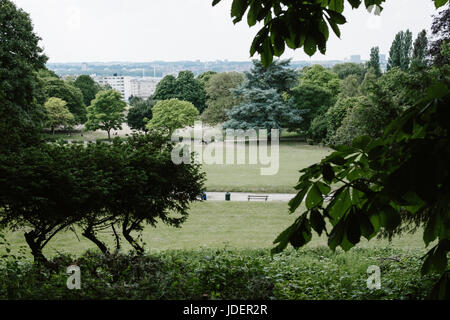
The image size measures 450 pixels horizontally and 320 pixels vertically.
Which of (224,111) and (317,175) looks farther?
(224,111)

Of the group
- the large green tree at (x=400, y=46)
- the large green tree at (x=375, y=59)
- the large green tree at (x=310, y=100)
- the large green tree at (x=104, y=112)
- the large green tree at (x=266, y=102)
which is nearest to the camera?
the large green tree at (x=266, y=102)

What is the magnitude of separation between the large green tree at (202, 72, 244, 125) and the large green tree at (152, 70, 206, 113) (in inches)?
60.6

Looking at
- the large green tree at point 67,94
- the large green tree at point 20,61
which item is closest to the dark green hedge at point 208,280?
the large green tree at point 20,61

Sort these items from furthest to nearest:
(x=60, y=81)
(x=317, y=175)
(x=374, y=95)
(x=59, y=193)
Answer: (x=60, y=81)
(x=374, y=95)
(x=59, y=193)
(x=317, y=175)

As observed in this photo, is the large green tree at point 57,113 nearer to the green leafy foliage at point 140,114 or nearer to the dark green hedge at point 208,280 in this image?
the green leafy foliage at point 140,114

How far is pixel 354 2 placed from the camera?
6.86 ft

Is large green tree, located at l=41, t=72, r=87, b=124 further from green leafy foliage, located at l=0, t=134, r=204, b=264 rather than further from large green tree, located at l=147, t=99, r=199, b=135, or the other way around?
green leafy foliage, located at l=0, t=134, r=204, b=264

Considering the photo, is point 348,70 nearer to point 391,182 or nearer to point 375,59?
point 375,59

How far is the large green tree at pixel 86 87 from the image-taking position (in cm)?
6789

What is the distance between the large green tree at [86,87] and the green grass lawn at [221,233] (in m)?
49.6

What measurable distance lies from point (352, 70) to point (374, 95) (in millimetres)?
70175

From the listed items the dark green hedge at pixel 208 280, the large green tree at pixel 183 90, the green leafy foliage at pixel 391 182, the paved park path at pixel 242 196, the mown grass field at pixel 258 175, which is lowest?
the paved park path at pixel 242 196
